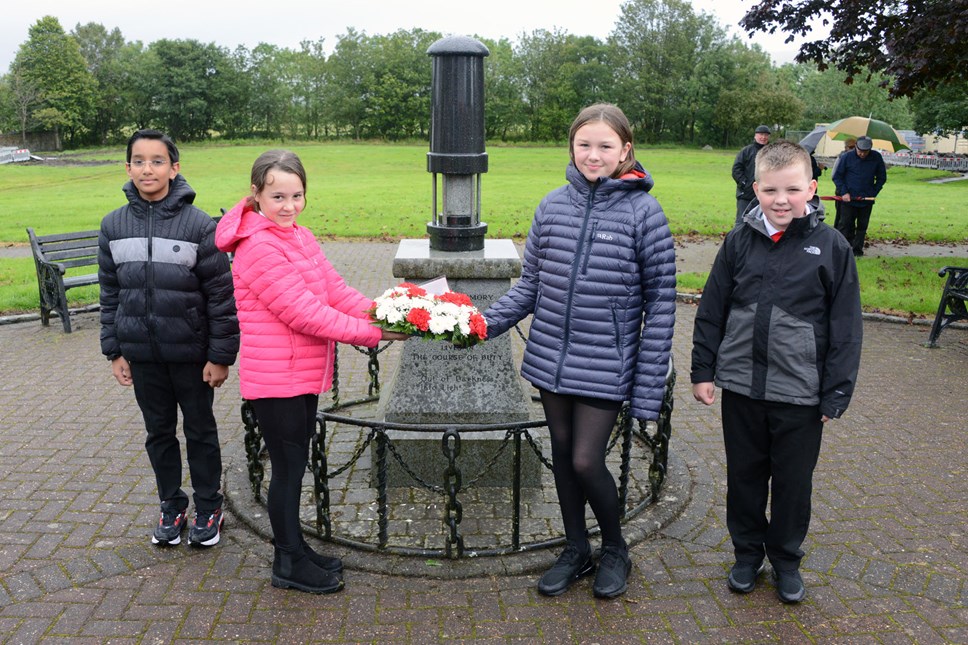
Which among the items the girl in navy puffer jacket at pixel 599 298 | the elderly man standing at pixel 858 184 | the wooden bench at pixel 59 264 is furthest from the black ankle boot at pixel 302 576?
the elderly man standing at pixel 858 184

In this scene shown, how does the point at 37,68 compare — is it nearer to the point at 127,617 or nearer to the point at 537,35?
the point at 537,35

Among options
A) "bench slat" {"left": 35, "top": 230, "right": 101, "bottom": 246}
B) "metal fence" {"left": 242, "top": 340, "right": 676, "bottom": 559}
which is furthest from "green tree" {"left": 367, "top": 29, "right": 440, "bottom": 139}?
"metal fence" {"left": 242, "top": 340, "right": 676, "bottom": 559}

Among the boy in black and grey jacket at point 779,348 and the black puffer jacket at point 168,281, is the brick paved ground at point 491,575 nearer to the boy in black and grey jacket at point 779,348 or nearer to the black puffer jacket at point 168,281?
the boy in black and grey jacket at point 779,348

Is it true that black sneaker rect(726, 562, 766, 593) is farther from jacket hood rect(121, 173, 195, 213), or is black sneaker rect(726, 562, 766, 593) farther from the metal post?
jacket hood rect(121, 173, 195, 213)

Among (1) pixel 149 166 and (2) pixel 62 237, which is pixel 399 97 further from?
(1) pixel 149 166

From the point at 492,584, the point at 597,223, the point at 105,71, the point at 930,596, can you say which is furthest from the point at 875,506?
the point at 105,71

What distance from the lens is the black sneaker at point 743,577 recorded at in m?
3.79

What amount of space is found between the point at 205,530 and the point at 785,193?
3361 millimetres

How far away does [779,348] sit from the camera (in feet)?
11.4

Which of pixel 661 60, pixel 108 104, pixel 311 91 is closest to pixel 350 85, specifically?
pixel 311 91

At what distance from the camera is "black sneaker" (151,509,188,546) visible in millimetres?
4180

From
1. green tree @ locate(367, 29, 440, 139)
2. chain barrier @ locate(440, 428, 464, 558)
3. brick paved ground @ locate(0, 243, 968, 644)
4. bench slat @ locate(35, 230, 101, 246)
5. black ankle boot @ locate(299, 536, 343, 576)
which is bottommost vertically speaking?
brick paved ground @ locate(0, 243, 968, 644)

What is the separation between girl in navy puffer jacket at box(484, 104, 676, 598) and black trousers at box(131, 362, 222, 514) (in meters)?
1.73

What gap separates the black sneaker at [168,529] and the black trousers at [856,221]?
41.9 ft
